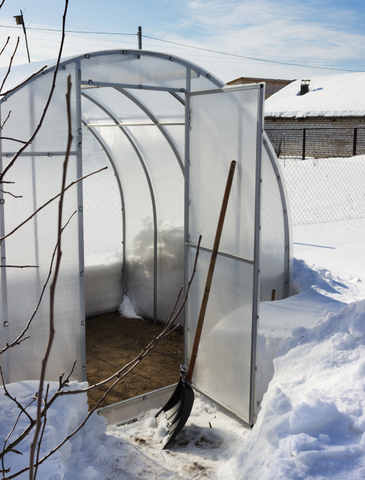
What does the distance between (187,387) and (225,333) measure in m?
0.60

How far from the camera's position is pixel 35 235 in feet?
13.8

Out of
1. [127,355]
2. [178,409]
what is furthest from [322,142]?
[178,409]

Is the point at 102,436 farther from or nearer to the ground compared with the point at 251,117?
nearer to the ground

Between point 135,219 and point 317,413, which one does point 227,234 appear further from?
point 135,219

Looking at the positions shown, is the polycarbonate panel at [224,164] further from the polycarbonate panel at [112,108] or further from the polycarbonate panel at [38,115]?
the polycarbonate panel at [112,108]

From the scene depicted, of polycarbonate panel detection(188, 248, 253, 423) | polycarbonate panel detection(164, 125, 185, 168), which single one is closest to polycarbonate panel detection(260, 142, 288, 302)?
polycarbonate panel detection(164, 125, 185, 168)

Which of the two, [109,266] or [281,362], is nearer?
[281,362]

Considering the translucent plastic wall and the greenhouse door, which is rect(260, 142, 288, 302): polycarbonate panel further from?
the translucent plastic wall

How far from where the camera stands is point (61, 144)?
4.20 meters

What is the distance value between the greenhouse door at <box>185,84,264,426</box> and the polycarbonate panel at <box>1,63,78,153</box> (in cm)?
128

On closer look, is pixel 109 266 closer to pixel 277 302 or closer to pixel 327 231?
pixel 277 302

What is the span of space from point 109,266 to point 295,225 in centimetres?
538

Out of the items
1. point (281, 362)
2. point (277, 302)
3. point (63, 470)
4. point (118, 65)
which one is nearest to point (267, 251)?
point (277, 302)

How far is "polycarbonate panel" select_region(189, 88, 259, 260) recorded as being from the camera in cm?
432
